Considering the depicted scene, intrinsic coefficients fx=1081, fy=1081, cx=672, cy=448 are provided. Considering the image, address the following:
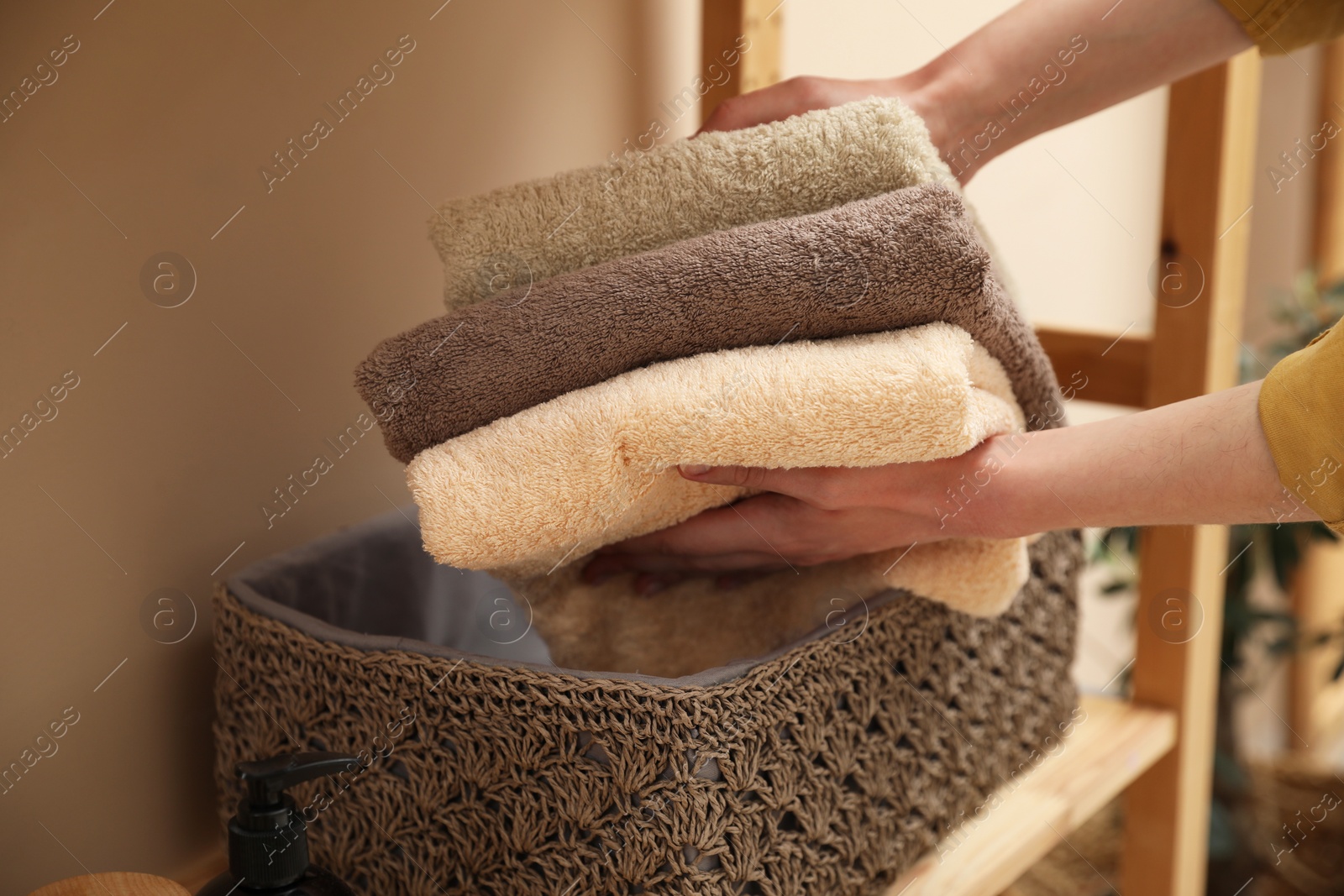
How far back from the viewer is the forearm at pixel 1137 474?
42 cm

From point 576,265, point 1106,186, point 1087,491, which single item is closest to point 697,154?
point 576,265

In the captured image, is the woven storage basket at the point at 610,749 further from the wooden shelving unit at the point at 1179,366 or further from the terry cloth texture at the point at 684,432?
the wooden shelving unit at the point at 1179,366

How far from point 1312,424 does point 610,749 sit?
0.28 m

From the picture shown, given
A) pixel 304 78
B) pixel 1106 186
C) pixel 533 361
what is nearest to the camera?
pixel 533 361

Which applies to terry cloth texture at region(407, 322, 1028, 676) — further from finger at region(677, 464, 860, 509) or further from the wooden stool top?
the wooden stool top

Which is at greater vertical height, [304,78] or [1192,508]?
[304,78]

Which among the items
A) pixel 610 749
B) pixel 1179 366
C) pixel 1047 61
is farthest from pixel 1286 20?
pixel 610 749

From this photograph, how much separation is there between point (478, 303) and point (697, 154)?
11cm

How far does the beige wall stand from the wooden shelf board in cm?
37

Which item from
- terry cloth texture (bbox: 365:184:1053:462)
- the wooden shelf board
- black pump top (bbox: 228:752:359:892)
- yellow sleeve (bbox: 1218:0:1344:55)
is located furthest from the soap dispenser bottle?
yellow sleeve (bbox: 1218:0:1344:55)

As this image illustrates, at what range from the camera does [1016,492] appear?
45 cm

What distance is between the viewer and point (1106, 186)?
4.11 ft

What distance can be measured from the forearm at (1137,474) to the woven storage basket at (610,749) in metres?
0.08

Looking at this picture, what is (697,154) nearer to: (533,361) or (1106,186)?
(533,361)
